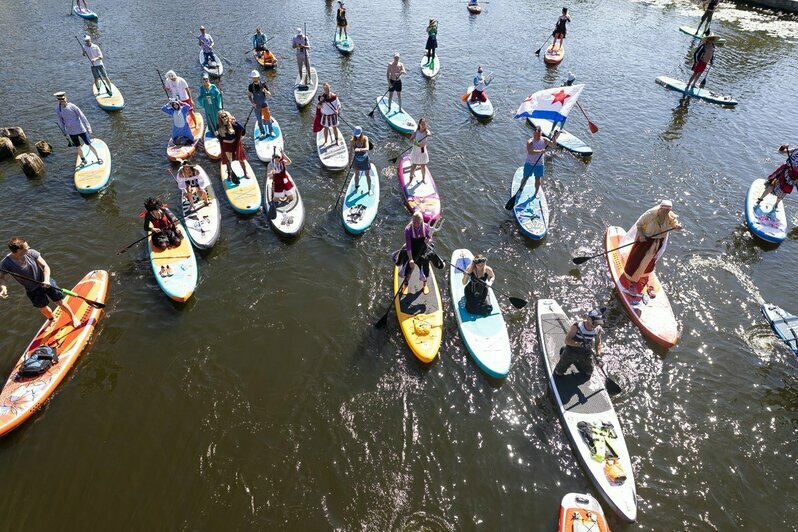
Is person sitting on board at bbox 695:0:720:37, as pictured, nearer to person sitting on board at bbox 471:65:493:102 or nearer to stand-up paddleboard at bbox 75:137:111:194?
person sitting on board at bbox 471:65:493:102

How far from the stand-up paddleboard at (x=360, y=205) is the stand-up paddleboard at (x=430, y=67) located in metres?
13.2

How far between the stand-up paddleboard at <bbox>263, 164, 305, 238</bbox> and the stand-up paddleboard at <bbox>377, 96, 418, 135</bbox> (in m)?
7.30

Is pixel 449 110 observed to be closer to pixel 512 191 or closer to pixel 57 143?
pixel 512 191

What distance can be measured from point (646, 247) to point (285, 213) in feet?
36.6

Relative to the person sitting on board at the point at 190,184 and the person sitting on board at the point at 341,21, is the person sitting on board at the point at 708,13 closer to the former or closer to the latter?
the person sitting on board at the point at 341,21

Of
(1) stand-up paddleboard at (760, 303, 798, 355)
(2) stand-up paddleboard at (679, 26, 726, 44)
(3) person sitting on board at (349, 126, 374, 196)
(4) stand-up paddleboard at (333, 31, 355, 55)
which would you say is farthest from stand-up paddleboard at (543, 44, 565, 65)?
(1) stand-up paddleboard at (760, 303, 798, 355)

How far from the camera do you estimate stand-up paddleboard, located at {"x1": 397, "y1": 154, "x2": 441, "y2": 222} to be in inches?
595

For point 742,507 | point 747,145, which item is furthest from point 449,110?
point 742,507

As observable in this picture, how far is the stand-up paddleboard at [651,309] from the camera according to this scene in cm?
1112

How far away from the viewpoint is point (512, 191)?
53.2 feet

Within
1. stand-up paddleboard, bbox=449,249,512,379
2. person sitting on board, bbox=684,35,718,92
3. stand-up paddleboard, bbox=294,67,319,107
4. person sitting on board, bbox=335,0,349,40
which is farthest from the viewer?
person sitting on board, bbox=335,0,349,40

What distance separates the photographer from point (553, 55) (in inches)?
1152

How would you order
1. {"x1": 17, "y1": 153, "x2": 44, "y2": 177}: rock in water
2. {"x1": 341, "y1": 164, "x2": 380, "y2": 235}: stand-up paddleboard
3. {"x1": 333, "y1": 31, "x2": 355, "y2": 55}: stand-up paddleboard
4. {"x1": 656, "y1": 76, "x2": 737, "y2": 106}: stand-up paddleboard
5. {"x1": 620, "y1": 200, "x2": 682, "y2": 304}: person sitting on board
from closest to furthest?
{"x1": 620, "y1": 200, "x2": 682, "y2": 304}: person sitting on board → {"x1": 341, "y1": 164, "x2": 380, "y2": 235}: stand-up paddleboard → {"x1": 17, "y1": 153, "x2": 44, "y2": 177}: rock in water → {"x1": 656, "y1": 76, "x2": 737, "y2": 106}: stand-up paddleboard → {"x1": 333, "y1": 31, "x2": 355, "y2": 55}: stand-up paddleboard

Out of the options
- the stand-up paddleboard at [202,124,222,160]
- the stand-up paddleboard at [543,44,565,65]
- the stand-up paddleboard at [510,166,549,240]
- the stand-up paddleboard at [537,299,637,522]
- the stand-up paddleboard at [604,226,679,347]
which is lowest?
the stand-up paddleboard at [537,299,637,522]
